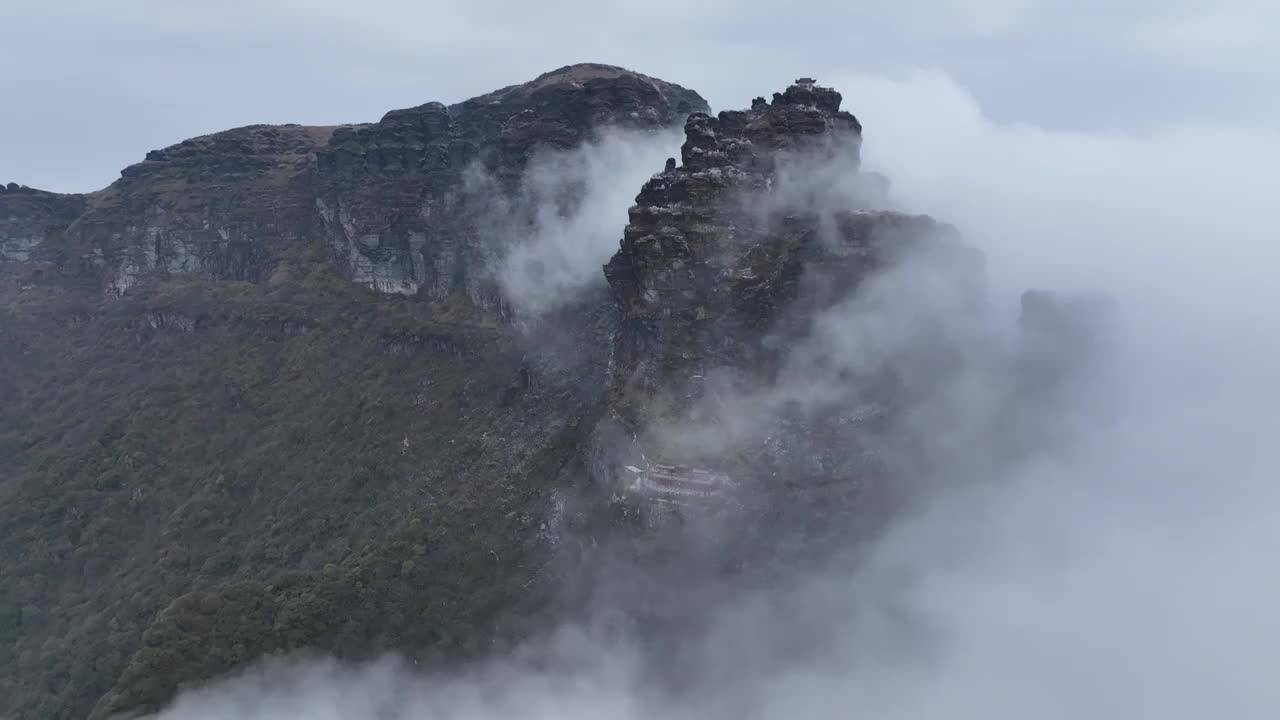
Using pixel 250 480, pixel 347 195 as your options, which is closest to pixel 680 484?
pixel 250 480

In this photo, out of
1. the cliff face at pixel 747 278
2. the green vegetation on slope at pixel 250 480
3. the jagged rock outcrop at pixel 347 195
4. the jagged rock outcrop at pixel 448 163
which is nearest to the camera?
the cliff face at pixel 747 278

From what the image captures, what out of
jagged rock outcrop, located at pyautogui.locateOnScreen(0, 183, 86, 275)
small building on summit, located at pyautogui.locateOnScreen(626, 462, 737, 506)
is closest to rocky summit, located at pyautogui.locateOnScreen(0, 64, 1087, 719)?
small building on summit, located at pyautogui.locateOnScreen(626, 462, 737, 506)

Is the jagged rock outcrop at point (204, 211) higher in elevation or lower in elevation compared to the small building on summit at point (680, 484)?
higher

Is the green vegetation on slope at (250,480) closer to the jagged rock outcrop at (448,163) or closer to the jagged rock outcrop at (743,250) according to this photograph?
the jagged rock outcrop at (448,163)

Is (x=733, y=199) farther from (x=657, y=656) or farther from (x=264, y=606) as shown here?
(x=264, y=606)

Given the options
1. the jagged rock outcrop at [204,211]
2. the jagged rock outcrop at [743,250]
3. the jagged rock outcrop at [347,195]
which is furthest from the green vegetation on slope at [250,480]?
the jagged rock outcrop at [743,250]
